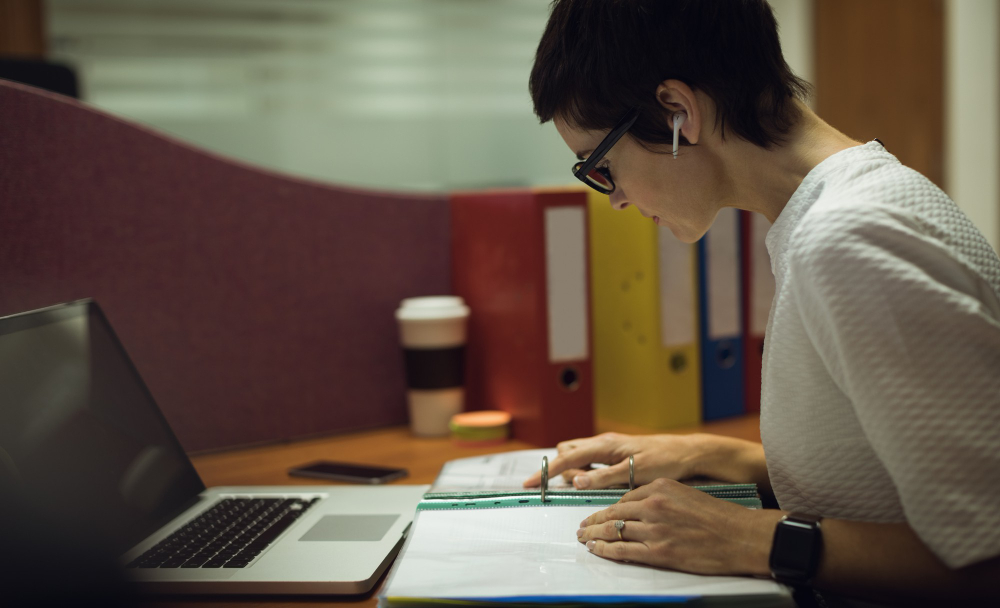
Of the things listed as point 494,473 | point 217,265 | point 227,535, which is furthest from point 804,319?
point 217,265

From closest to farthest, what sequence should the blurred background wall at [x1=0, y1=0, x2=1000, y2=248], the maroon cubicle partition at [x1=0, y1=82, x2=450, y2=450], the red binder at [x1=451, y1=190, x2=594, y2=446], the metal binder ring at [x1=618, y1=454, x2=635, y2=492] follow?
the metal binder ring at [x1=618, y1=454, x2=635, y2=492]
the maroon cubicle partition at [x1=0, y1=82, x2=450, y2=450]
the red binder at [x1=451, y1=190, x2=594, y2=446]
the blurred background wall at [x1=0, y1=0, x2=1000, y2=248]

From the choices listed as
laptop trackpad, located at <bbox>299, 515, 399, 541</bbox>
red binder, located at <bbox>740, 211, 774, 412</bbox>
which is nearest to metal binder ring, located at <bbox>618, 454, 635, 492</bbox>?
laptop trackpad, located at <bbox>299, 515, 399, 541</bbox>

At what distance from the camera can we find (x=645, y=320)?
1163 millimetres

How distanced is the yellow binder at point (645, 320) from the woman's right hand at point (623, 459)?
0.97 ft

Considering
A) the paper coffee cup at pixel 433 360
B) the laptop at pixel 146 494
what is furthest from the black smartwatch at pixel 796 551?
the paper coffee cup at pixel 433 360

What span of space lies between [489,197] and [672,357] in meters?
0.36

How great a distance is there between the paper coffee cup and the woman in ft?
1.16

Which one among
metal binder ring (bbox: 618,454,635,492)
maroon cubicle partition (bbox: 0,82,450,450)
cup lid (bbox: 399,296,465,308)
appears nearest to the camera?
metal binder ring (bbox: 618,454,635,492)

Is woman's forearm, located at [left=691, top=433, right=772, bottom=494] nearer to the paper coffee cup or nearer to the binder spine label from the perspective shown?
the binder spine label

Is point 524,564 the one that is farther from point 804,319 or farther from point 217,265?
point 217,265

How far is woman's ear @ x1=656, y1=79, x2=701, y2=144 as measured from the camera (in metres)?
0.71

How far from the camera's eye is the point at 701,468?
0.85 m

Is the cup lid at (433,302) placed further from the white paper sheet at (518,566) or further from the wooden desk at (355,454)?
the white paper sheet at (518,566)

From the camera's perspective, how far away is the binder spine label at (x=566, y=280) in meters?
1.10
